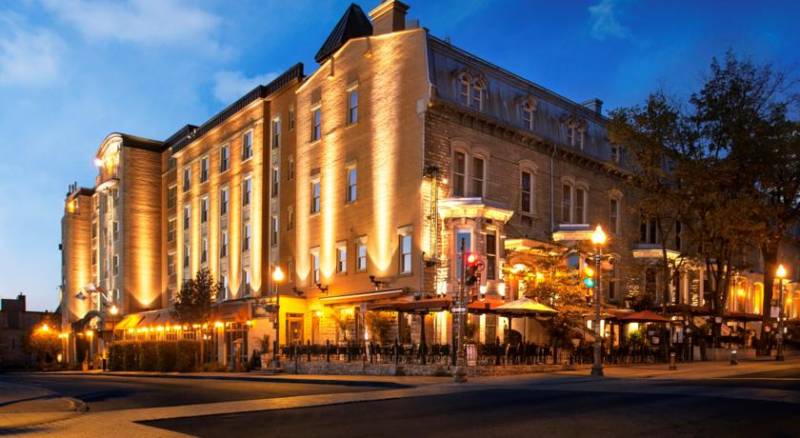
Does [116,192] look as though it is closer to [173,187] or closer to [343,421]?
[173,187]

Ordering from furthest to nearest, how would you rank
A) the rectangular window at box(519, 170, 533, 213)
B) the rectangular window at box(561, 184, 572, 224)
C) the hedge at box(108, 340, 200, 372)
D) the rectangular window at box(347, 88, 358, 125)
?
the hedge at box(108, 340, 200, 372), the rectangular window at box(561, 184, 572, 224), the rectangular window at box(347, 88, 358, 125), the rectangular window at box(519, 170, 533, 213)

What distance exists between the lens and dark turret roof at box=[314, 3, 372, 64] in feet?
130

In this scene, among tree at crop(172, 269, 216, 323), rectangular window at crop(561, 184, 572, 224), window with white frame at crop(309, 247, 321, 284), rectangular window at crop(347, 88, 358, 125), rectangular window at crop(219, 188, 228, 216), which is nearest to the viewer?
rectangular window at crop(347, 88, 358, 125)

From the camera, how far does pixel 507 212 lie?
32562 mm

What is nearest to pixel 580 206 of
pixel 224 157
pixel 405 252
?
pixel 405 252

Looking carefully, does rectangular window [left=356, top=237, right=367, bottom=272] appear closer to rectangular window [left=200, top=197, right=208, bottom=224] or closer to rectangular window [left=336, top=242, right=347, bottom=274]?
rectangular window [left=336, top=242, right=347, bottom=274]

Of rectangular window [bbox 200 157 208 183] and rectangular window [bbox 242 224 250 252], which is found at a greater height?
rectangular window [bbox 200 157 208 183]

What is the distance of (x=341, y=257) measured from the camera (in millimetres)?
36906

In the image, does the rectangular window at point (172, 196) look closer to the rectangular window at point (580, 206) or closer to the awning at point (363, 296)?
the awning at point (363, 296)

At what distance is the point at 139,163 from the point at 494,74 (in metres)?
34.8

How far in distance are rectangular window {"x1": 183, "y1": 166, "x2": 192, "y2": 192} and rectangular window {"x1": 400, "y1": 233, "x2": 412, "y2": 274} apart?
87.7 feet

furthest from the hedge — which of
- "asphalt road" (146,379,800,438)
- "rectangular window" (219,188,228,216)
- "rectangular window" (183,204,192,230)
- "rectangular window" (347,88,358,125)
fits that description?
"asphalt road" (146,379,800,438)

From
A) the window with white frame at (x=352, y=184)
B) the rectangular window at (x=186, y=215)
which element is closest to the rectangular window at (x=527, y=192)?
the window with white frame at (x=352, y=184)

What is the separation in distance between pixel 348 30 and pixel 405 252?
14.0 m
